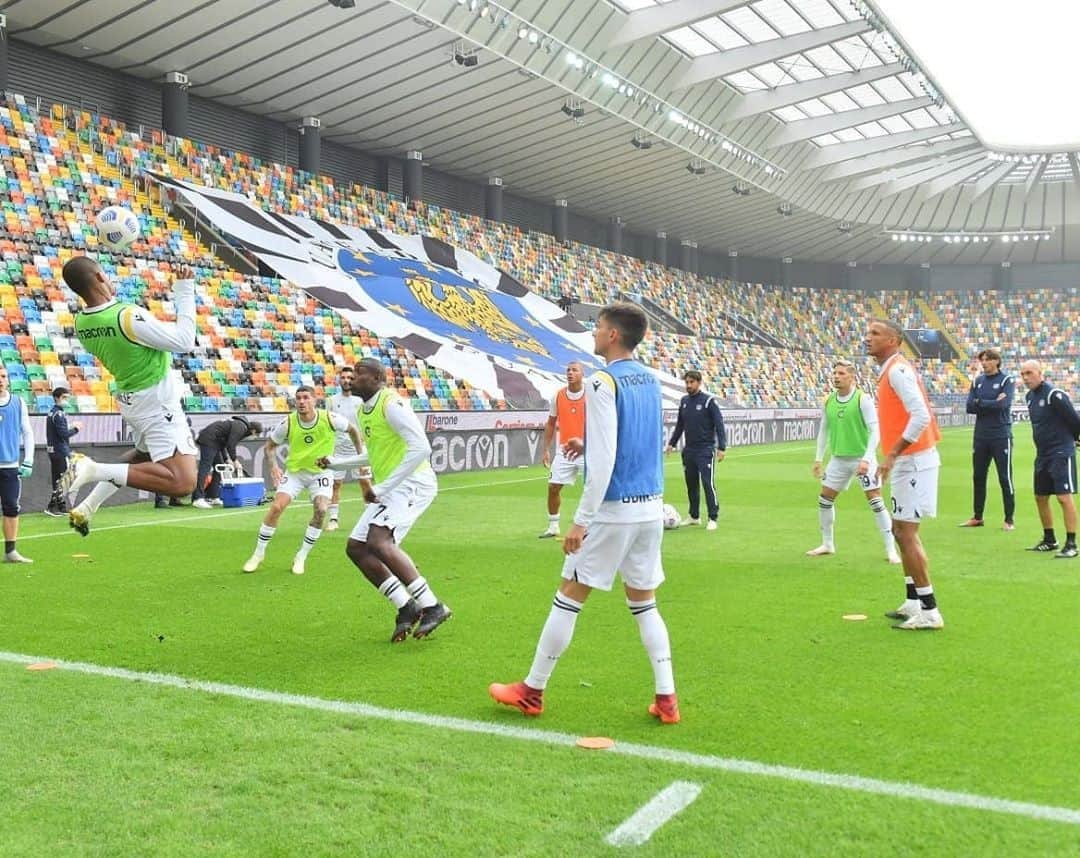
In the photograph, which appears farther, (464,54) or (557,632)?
(464,54)

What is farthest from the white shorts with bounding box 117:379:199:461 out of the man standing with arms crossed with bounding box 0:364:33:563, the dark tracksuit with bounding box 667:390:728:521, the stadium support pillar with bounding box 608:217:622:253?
the stadium support pillar with bounding box 608:217:622:253

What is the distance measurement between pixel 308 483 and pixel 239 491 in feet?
21.1

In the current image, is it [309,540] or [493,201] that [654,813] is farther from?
[493,201]

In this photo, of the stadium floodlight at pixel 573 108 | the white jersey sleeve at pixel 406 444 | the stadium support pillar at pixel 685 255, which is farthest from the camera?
the stadium support pillar at pixel 685 255

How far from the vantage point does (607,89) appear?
109ft

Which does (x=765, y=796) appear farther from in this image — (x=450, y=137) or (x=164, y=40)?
(x=450, y=137)

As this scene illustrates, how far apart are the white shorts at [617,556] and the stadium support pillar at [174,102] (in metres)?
27.5

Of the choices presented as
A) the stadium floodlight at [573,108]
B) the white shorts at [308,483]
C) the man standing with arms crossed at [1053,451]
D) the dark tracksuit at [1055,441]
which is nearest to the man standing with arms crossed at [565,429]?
the white shorts at [308,483]

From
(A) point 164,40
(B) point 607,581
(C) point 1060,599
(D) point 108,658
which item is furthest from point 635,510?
(A) point 164,40

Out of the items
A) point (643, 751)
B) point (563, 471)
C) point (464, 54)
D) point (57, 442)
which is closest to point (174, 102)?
point (464, 54)

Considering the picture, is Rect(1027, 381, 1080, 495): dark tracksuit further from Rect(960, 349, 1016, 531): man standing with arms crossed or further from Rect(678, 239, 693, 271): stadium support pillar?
Rect(678, 239, 693, 271): stadium support pillar

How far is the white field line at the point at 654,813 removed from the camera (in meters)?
3.73

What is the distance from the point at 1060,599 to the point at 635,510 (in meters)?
5.21

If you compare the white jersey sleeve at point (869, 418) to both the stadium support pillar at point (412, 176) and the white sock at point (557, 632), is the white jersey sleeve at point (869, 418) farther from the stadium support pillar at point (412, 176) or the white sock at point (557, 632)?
the stadium support pillar at point (412, 176)
